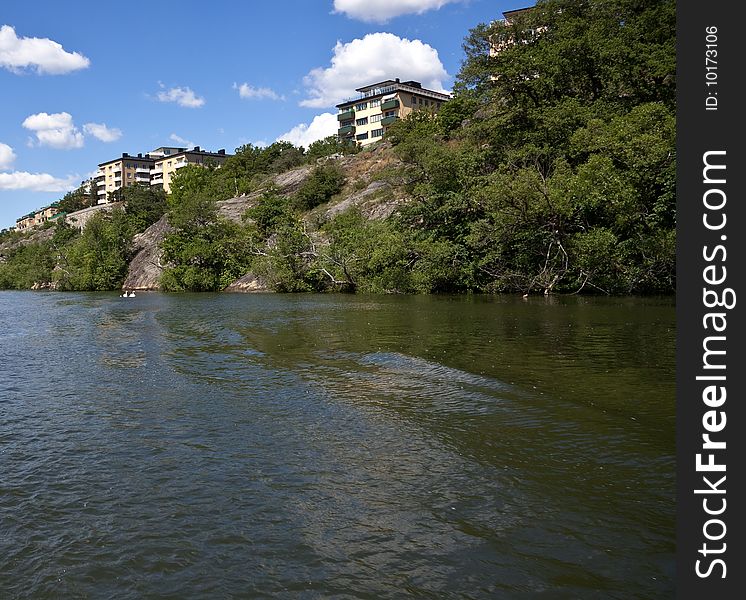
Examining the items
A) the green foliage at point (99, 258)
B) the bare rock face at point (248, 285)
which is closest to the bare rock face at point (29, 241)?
the green foliage at point (99, 258)

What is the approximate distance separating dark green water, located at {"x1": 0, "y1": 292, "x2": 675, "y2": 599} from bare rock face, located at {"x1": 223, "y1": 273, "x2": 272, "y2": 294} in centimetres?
5179

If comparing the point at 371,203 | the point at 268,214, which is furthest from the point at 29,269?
the point at 371,203

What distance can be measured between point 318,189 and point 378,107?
56.1m

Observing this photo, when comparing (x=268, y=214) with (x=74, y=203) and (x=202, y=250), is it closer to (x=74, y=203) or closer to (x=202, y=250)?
(x=202, y=250)

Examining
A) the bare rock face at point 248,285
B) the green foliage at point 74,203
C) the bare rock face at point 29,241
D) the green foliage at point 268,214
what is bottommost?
the bare rock face at point 248,285

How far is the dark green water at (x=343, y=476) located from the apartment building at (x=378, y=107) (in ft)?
417

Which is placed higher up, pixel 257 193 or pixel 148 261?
pixel 257 193

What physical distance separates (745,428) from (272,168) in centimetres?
12364

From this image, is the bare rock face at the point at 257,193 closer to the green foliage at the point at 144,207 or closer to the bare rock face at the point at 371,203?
the bare rock face at the point at 371,203

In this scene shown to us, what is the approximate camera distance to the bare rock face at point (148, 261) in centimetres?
8916

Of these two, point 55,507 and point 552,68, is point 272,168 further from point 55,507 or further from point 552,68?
point 55,507

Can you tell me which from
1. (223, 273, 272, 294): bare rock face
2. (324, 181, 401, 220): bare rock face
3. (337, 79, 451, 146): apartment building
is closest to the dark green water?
(223, 273, 272, 294): bare rock face

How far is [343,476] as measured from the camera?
27.2 ft

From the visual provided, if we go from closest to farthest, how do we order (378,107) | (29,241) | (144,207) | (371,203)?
(371,203) < (144,207) < (378,107) < (29,241)
